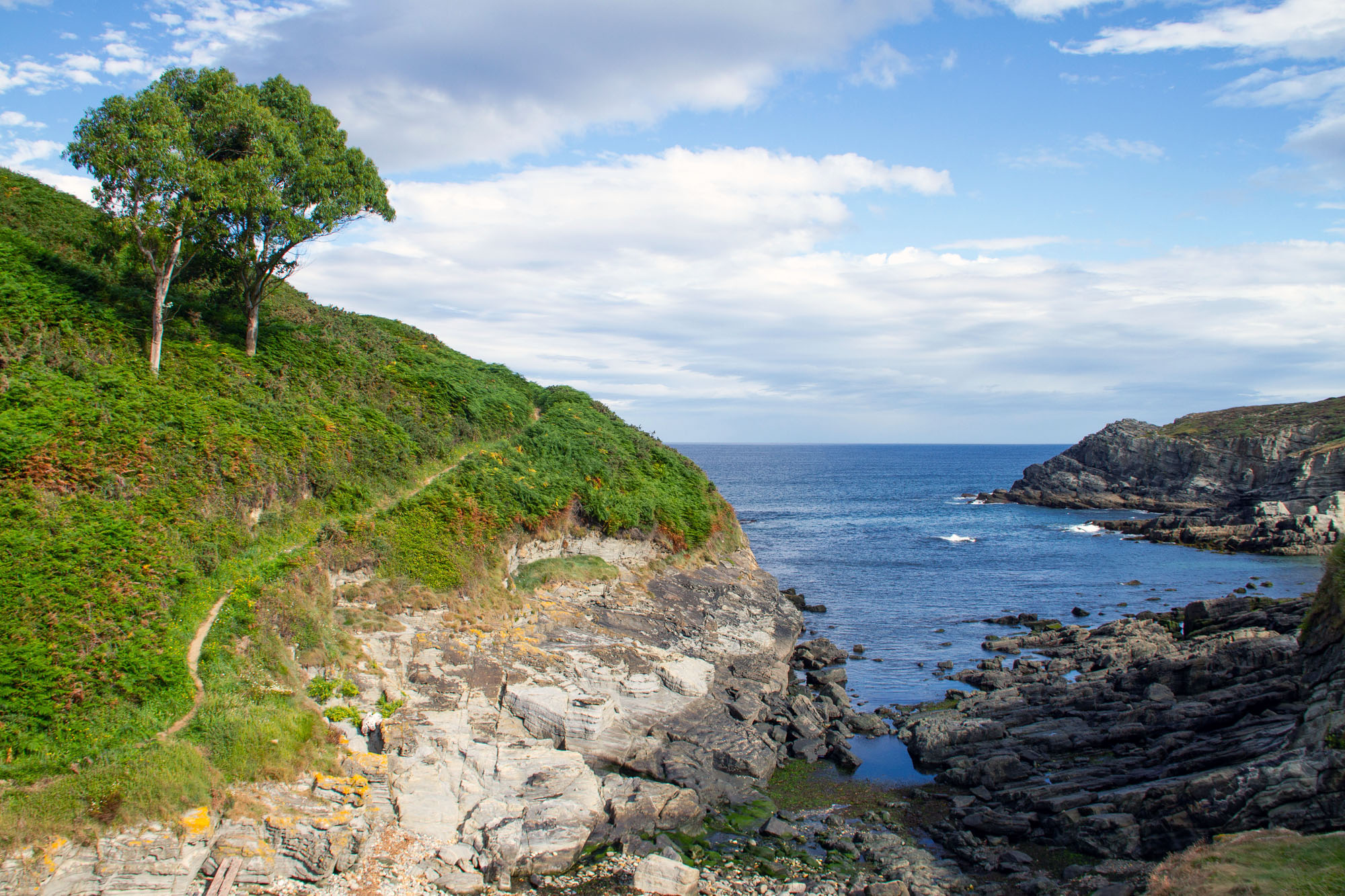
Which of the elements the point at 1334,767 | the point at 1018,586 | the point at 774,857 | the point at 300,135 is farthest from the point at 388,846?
the point at 1018,586

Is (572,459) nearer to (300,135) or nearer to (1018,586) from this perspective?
(300,135)

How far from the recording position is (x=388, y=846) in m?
18.8

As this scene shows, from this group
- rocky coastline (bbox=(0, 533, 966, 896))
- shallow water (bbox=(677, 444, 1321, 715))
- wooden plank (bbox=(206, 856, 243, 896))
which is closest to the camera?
wooden plank (bbox=(206, 856, 243, 896))

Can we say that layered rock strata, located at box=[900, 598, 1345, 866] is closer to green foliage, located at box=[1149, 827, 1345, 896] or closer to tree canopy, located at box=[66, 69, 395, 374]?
green foliage, located at box=[1149, 827, 1345, 896]

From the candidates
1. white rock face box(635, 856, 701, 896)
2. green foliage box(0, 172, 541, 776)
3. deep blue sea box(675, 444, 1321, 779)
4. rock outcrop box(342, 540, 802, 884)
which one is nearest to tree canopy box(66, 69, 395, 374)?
green foliage box(0, 172, 541, 776)

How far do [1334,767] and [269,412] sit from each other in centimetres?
3719

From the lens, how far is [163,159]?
87.8 feet

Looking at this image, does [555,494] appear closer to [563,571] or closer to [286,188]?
[563,571]

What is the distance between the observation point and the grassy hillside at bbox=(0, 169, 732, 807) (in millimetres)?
19094

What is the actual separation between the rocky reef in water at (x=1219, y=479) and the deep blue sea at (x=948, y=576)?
14.2ft

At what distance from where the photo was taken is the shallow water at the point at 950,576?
141 ft

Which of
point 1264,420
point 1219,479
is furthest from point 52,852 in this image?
point 1264,420

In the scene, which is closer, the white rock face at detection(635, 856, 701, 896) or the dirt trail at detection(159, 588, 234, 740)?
the white rock face at detection(635, 856, 701, 896)

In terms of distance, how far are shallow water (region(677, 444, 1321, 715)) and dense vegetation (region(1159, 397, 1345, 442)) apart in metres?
22.6
